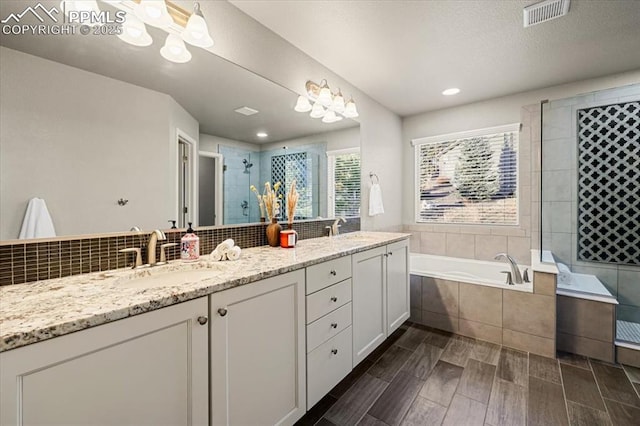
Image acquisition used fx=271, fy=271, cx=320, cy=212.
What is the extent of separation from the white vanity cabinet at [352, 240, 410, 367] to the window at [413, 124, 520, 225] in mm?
1342

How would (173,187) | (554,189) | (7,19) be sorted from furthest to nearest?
1. (554,189)
2. (173,187)
3. (7,19)

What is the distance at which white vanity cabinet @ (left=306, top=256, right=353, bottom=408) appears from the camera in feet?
4.65

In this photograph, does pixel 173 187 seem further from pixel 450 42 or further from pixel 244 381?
pixel 450 42

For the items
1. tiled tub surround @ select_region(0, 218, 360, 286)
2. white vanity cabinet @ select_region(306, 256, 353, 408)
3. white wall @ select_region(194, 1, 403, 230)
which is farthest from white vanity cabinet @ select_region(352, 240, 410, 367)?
tiled tub surround @ select_region(0, 218, 360, 286)

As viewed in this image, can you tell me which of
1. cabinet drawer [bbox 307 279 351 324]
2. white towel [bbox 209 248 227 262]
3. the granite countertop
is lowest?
cabinet drawer [bbox 307 279 351 324]

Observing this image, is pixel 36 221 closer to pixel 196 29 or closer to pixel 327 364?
pixel 196 29

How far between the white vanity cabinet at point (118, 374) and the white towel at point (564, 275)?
3062mm

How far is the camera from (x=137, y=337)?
812mm

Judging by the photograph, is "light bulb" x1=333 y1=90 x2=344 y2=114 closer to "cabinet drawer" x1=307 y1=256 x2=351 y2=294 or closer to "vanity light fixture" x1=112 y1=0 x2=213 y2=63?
"vanity light fixture" x1=112 y1=0 x2=213 y2=63

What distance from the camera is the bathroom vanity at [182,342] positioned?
0.67m

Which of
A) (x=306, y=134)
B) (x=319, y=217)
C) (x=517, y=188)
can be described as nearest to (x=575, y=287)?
(x=517, y=188)

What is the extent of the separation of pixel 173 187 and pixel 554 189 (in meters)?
3.33

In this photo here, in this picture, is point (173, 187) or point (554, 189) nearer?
point (173, 187)

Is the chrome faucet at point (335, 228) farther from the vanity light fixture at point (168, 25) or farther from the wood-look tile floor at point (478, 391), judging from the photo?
the vanity light fixture at point (168, 25)
